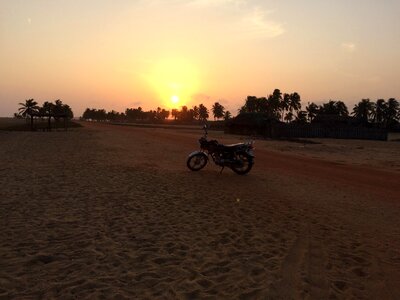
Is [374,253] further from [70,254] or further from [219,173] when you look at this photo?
[219,173]

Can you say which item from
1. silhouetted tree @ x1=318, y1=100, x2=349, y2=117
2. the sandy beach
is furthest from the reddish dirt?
silhouetted tree @ x1=318, y1=100, x2=349, y2=117

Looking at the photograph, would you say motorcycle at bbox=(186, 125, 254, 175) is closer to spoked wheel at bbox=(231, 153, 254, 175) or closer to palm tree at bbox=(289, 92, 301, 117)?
spoked wheel at bbox=(231, 153, 254, 175)

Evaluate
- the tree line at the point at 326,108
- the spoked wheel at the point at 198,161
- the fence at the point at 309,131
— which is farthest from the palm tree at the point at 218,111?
the spoked wheel at the point at 198,161

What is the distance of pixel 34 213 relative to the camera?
26.1ft

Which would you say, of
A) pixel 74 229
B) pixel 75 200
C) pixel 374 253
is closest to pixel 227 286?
pixel 374 253

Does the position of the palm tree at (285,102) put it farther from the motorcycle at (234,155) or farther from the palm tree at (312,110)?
the motorcycle at (234,155)

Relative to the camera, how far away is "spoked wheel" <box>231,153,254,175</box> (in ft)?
48.4

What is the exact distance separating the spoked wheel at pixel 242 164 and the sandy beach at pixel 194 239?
6.53 feet

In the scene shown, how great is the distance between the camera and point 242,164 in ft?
48.4

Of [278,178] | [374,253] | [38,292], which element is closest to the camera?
[38,292]

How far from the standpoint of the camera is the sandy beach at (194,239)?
468 centimetres

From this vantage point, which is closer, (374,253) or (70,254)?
(70,254)

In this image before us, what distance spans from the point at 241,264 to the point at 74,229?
10.6 ft

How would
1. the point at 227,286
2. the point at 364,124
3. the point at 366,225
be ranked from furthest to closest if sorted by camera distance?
1. the point at 364,124
2. the point at 366,225
3. the point at 227,286
